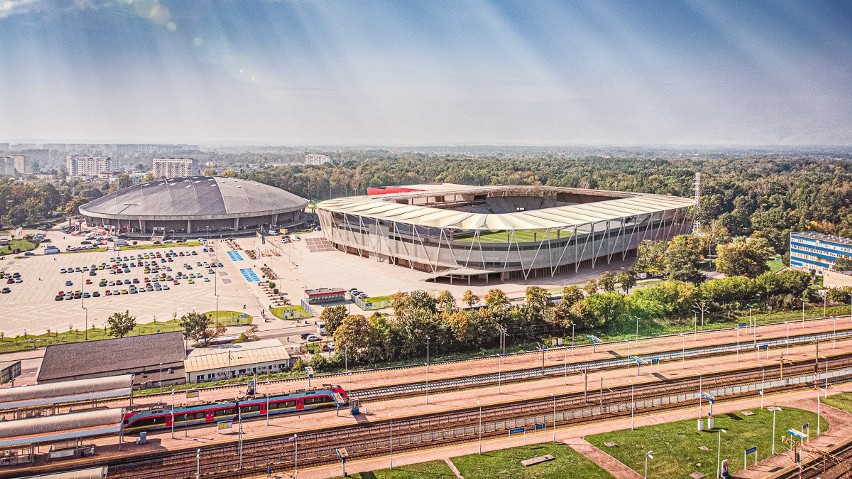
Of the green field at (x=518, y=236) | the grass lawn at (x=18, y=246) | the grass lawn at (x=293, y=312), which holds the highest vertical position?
the green field at (x=518, y=236)

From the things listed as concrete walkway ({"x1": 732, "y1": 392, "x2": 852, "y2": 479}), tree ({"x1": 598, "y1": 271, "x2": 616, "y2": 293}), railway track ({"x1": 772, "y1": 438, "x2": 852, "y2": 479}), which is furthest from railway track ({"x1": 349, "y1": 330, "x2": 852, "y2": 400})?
tree ({"x1": 598, "y1": 271, "x2": 616, "y2": 293})

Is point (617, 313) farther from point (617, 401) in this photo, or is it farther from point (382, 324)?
point (382, 324)

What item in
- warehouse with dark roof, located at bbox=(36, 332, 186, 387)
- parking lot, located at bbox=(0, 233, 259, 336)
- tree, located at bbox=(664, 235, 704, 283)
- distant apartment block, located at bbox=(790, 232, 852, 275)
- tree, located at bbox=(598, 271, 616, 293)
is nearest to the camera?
warehouse with dark roof, located at bbox=(36, 332, 186, 387)

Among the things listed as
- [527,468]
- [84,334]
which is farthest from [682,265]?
[84,334]

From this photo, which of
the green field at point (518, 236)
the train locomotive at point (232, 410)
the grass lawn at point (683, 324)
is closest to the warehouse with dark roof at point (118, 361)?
the train locomotive at point (232, 410)

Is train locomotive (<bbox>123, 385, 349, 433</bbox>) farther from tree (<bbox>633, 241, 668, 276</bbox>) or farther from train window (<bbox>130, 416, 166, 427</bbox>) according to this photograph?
tree (<bbox>633, 241, 668, 276</bbox>)

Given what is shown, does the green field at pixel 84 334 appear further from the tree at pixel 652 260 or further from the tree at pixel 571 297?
the tree at pixel 652 260
